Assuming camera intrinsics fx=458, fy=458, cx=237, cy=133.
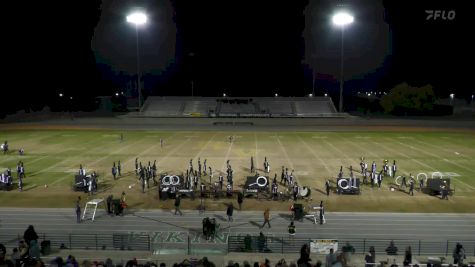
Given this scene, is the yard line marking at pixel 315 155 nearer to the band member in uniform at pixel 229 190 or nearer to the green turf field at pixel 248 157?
the green turf field at pixel 248 157

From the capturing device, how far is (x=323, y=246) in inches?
A: 651

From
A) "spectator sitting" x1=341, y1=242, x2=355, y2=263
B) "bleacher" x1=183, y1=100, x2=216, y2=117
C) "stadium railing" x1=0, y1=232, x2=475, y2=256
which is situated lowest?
"stadium railing" x1=0, y1=232, x2=475, y2=256

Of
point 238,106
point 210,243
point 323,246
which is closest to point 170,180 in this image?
point 210,243

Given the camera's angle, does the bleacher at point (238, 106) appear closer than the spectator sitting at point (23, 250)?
No

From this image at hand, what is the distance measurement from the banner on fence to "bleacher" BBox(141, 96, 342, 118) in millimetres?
59457

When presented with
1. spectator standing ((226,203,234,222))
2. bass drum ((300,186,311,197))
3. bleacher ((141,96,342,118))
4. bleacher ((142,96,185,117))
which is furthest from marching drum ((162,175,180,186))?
bleacher ((142,96,185,117))

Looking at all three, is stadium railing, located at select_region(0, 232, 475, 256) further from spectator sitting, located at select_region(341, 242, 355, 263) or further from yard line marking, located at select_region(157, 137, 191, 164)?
yard line marking, located at select_region(157, 137, 191, 164)

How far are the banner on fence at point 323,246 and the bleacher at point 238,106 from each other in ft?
195

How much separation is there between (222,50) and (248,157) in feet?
197

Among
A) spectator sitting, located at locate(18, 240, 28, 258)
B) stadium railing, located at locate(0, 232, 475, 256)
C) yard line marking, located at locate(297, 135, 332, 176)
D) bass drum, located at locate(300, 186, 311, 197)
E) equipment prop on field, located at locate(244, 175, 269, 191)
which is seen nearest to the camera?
spectator sitting, located at locate(18, 240, 28, 258)

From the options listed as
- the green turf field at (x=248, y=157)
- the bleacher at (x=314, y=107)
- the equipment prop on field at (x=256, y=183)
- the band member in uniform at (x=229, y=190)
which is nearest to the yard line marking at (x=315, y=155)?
the green turf field at (x=248, y=157)

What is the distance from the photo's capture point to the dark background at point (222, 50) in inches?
3110

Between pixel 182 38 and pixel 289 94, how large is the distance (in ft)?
84.2

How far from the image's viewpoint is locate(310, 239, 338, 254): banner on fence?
53.9 ft
